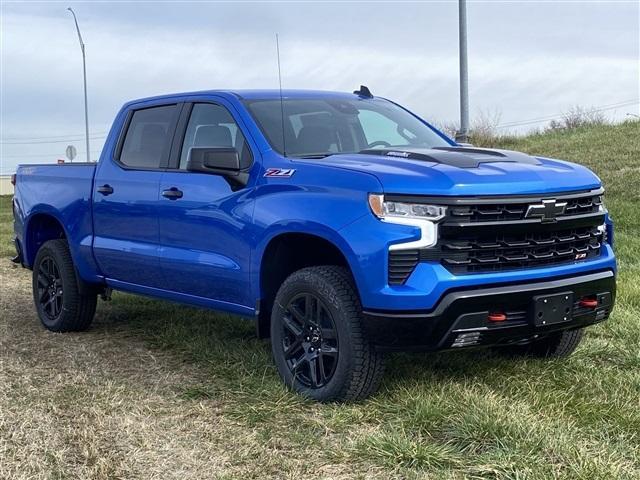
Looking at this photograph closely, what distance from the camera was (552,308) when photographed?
436 cm

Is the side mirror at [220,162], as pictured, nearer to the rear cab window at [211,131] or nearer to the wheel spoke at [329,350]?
the rear cab window at [211,131]

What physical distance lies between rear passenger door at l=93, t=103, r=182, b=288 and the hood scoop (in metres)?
1.58

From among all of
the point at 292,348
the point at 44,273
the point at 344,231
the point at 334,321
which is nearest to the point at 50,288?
the point at 44,273

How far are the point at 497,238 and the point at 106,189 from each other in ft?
10.6

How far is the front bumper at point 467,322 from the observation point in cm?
413

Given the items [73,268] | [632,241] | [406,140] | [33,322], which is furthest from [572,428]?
[632,241]

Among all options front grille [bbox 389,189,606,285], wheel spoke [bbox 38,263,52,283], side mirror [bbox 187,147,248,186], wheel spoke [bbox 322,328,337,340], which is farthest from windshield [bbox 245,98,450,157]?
wheel spoke [bbox 38,263,52,283]

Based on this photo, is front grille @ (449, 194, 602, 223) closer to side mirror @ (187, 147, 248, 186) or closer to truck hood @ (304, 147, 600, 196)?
truck hood @ (304, 147, 600, 196)

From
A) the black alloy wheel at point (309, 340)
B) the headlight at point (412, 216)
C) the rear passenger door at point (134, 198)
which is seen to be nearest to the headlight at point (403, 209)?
the headlight at point (412, 216)

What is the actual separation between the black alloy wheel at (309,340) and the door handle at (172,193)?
1237 millimetres

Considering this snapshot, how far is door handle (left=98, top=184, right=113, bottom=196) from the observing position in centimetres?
620

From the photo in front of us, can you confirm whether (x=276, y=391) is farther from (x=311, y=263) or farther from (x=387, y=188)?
(x=387, y=188)

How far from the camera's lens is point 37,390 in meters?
5.11

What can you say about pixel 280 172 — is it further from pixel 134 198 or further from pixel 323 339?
pixel 134 198
